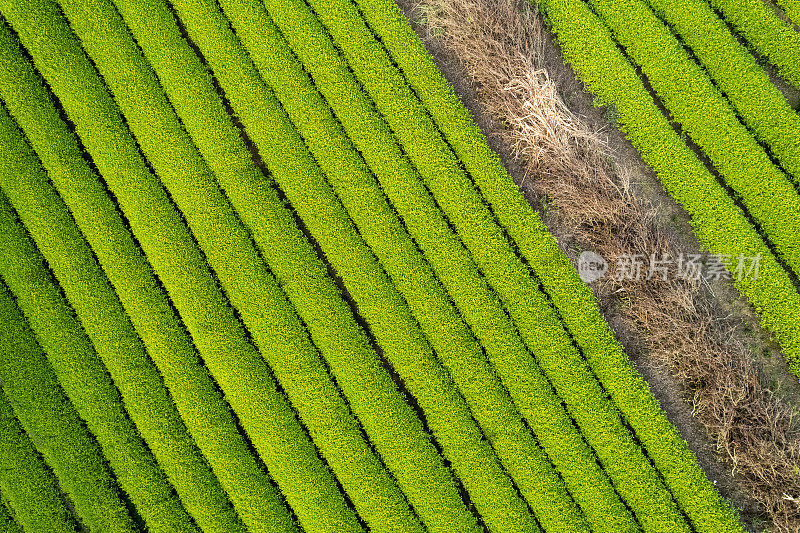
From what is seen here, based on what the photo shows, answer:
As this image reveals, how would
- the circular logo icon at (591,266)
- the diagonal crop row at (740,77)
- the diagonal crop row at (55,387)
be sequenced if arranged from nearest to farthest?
the diagonal crop row at (55,387) < the circular logo icon at (591,266) < the diagonal crop row at (740,77)

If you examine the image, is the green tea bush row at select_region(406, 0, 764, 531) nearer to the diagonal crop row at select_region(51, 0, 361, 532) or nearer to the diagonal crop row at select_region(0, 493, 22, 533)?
the diagonal crop row at select_region(51, 0, 361, 532)

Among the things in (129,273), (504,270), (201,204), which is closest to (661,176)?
(504,270)

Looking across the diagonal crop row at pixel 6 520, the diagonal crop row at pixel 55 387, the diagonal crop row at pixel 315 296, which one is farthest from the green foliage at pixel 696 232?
the diagonal crop row at pixel 6 520

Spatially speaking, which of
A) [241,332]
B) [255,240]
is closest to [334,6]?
[255,240]

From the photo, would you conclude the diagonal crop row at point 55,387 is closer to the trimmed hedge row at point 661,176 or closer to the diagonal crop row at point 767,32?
the trimmed hedge row at point 661,176

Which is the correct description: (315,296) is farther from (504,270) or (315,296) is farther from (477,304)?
(504,270)

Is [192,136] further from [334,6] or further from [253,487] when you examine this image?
[253,487]

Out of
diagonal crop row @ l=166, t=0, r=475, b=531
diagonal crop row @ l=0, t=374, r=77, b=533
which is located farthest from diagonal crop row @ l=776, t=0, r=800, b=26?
diagonal crop row @ l=0, t=374, r=77, b=533
